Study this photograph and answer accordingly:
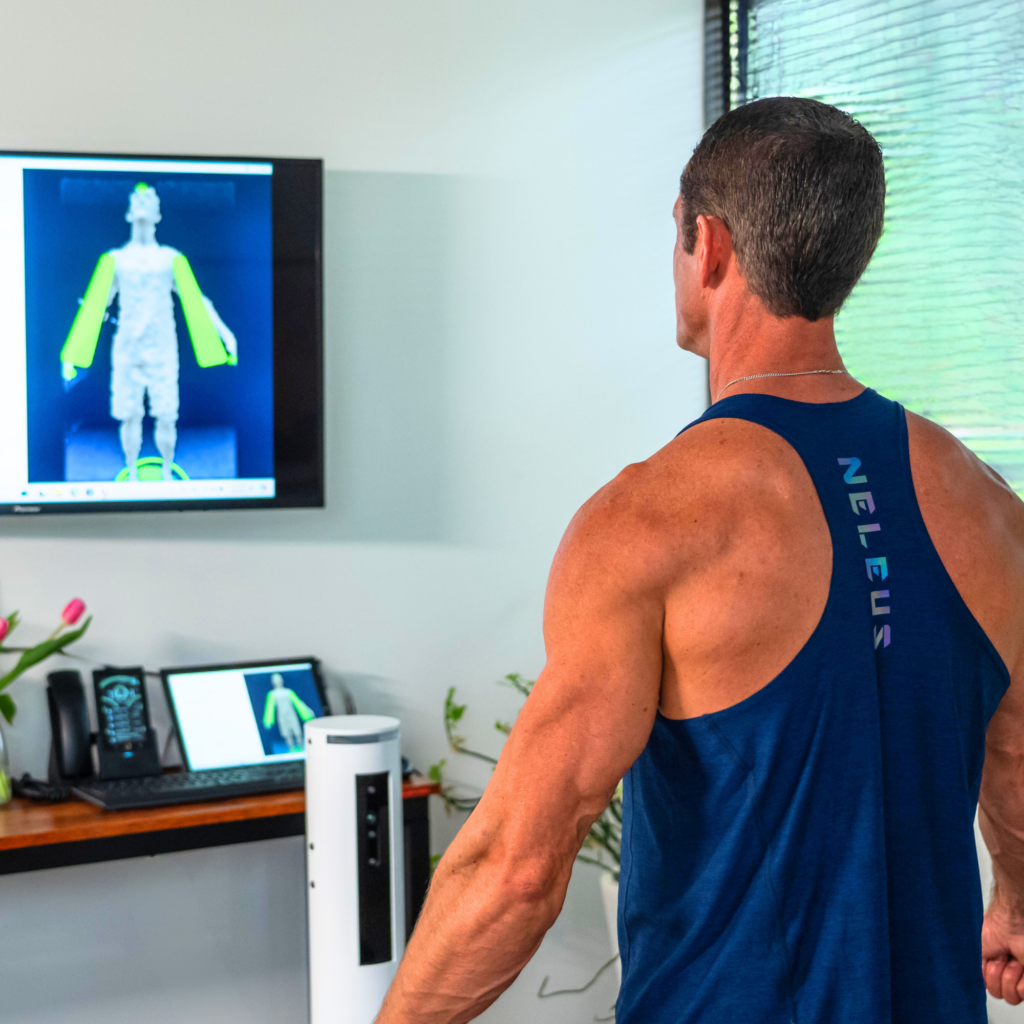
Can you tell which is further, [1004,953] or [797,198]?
[1004,953]

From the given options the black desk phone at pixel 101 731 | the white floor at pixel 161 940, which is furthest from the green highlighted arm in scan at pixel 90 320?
the white floor at pixel 161 940

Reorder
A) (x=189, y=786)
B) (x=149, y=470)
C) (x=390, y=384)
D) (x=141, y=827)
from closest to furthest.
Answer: (x=141, y=827) < (x=189, y=786) < (x=149, y=470) < (x=390, y=384)

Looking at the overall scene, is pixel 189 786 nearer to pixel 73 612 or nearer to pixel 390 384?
pixel 73 612

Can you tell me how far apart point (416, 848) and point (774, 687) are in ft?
4.63

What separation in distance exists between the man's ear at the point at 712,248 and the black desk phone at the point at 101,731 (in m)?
1.61

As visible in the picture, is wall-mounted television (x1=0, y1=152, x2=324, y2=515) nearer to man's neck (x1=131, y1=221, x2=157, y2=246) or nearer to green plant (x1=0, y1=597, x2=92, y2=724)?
man's neck (x1=131, y1=221, x2=157, y2=246)

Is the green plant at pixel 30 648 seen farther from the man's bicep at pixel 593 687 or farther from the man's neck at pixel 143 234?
the man's bicep at pixel 593 687

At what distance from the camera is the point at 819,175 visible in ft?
3.18

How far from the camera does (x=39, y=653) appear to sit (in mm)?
2074

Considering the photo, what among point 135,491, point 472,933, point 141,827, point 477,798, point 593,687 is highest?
point 135,491

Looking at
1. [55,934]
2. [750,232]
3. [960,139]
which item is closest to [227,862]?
[55,934]

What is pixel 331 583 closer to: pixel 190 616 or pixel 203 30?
pixel 190 616

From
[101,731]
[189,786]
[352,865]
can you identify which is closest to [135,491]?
[101,731]

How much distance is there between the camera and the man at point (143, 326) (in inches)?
86.3
